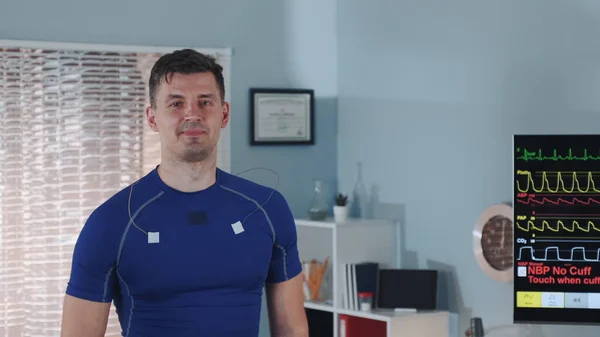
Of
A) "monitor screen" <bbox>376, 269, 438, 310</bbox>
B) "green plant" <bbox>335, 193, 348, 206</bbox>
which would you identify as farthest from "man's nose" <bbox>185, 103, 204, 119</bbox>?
"green plant" <bbox>335, 193, 348, 206</bbox>

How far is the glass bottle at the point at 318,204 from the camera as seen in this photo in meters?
4.47

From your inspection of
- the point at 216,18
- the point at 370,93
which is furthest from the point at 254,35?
the point at 370,93

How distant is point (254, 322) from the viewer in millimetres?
2029

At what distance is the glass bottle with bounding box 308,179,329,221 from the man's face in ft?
8.22

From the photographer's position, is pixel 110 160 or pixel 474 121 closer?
pixel 474 121

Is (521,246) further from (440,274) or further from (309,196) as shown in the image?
(309,196)

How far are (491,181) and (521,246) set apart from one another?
1.90 ft

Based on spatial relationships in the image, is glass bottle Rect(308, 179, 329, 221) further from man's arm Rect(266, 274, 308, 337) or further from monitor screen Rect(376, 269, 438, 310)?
man's arm Rect(266, 274, 308, 337)

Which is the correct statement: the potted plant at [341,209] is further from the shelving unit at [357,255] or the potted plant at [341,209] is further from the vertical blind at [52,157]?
the vertical blind at [52,157]

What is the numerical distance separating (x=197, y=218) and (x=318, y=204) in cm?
252

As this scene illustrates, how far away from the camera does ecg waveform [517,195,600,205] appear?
325cm

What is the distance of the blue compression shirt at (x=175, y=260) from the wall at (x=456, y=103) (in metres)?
1.85

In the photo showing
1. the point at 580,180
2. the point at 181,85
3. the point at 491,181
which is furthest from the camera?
the point at 491,181

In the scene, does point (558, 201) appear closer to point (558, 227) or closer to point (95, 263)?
A: point (558, 227)
